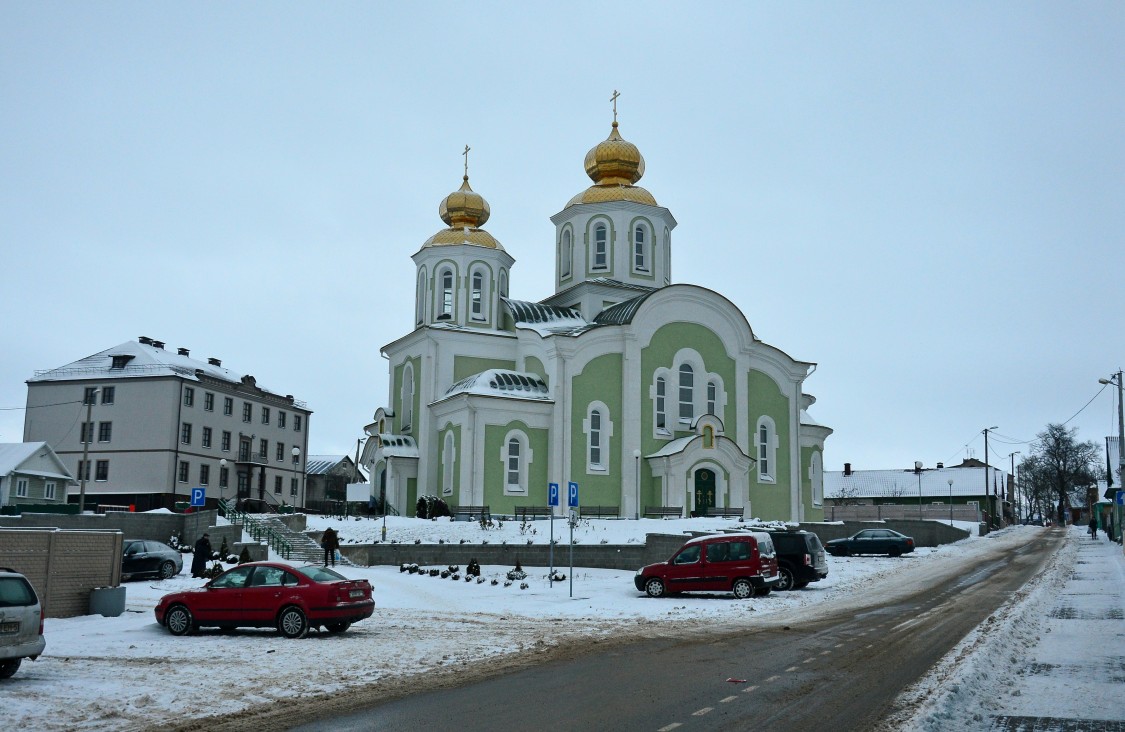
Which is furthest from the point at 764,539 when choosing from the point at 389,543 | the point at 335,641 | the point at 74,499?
the point at 74,499

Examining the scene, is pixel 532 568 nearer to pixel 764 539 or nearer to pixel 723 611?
pixel 764 539

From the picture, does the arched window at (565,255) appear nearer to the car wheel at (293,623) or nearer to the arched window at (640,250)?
the arched window at (640,250)

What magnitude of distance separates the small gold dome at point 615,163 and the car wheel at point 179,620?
33830 mm

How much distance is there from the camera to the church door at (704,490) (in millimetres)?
40500

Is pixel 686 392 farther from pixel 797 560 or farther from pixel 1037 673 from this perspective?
pixel 1037 673

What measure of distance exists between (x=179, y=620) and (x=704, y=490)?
88.3 feet

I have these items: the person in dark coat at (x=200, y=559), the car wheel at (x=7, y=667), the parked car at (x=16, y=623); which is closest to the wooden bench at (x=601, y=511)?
the person in dark coat at (x=200, y=559)

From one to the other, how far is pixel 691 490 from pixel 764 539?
56.6ft

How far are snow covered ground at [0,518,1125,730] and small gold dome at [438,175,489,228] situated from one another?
2202 centimetres

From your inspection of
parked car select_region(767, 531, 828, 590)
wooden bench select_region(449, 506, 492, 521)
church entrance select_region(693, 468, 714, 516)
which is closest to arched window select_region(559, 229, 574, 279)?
church entrance select_region(693, 468, 714, 516)

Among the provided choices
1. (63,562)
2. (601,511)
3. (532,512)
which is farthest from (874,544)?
(63,562)

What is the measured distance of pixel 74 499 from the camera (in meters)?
52.2

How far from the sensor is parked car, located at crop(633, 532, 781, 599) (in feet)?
72.8

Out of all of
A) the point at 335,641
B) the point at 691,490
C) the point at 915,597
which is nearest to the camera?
the point at 335,641
